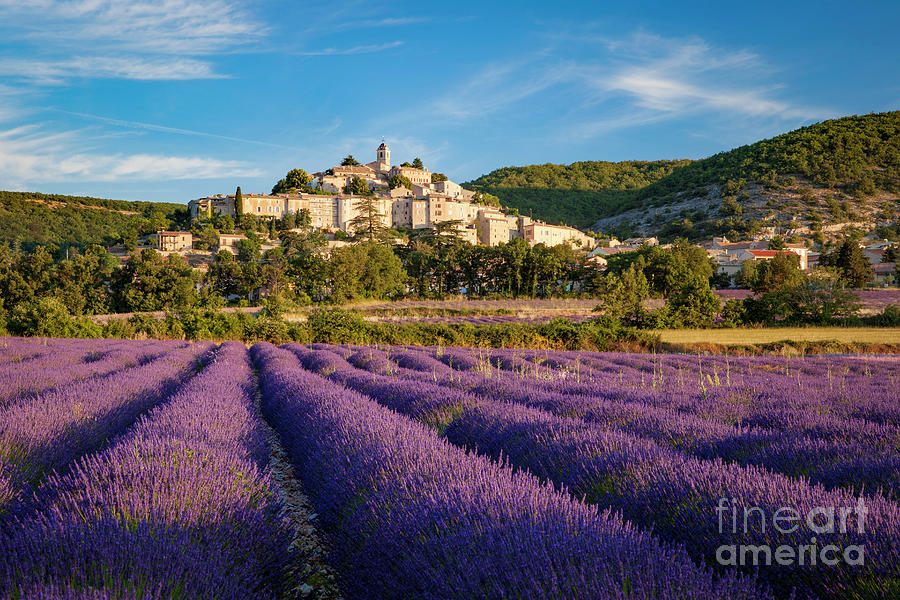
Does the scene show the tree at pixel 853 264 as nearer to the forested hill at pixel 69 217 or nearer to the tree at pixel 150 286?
the tree at pixel 150 286

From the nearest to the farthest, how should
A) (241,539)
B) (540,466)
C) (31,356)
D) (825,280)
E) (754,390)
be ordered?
(241,539), (540,466), (754,390), (31,356), (825,280)

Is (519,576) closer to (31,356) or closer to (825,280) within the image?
(31,356)

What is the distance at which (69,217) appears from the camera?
124 metres

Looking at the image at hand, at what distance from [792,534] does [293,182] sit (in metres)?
109

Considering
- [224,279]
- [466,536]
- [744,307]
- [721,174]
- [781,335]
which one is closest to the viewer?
[466,536]

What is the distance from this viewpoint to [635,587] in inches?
55.7

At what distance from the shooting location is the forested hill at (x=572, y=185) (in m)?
131

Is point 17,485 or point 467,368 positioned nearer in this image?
point 17,485

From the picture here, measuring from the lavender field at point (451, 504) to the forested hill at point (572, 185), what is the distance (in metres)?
124

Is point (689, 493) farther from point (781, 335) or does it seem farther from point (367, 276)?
point (367, 276)

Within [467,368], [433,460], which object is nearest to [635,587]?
[433,460]

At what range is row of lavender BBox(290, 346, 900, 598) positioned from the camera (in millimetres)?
1766

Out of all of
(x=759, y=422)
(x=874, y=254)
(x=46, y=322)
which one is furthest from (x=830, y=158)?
(x=46, y=322)

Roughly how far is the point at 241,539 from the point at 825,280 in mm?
31185
